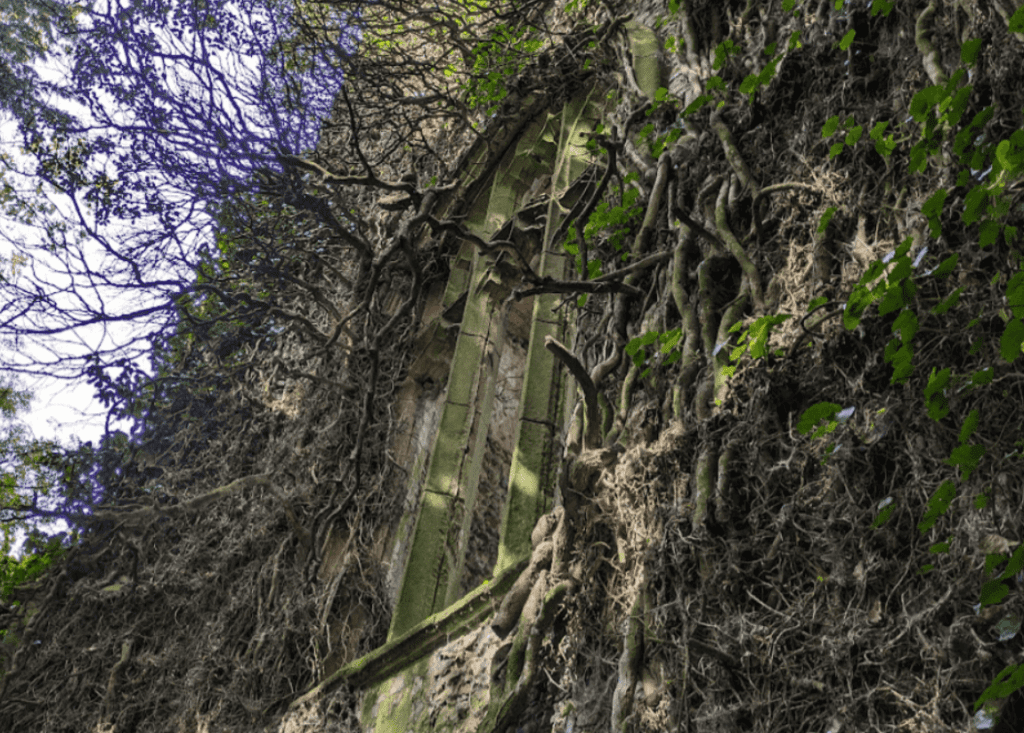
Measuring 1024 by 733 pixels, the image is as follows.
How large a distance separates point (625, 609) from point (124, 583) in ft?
17.0

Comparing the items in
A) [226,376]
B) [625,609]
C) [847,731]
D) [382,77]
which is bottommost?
[847,731]

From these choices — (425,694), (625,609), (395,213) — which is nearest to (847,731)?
(625,609)

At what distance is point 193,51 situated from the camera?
6480mm

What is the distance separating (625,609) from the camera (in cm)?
263

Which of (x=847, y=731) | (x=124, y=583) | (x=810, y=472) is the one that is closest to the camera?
(x=847, y=731)

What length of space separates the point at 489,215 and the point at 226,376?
2550mm

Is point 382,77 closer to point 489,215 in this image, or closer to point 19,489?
point 489,215

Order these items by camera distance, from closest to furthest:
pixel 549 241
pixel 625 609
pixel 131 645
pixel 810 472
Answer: pixel 810 472 → pixel 625 609 → pixel 549 241 → pixel 131 645

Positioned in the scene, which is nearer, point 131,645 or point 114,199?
point 131,645

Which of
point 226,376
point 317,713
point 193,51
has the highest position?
point 193,51

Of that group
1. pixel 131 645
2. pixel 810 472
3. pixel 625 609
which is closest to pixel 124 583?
pixel 131 645

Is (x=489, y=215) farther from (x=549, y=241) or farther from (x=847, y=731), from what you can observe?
(x=847, y=731)

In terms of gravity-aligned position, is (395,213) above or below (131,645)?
above

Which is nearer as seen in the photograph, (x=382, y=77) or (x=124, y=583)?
(x=124, y=583)
